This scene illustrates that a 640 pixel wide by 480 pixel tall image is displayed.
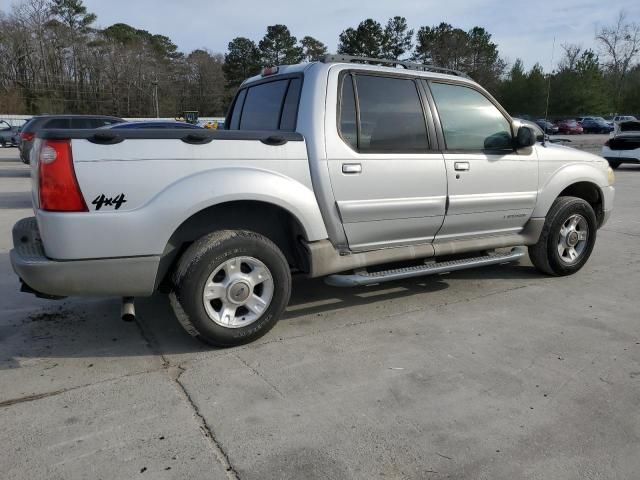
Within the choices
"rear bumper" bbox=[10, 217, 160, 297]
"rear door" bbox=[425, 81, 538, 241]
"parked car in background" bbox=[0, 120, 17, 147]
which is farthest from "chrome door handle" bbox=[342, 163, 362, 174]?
"parked car in background" bbox=[0, 120, 17, 147]

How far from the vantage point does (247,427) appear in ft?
8.99

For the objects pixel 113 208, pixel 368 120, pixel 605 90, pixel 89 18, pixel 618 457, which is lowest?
pixel 618 457

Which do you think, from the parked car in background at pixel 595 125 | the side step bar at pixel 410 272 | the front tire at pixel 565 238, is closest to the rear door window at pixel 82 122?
the side step bar at pixel 410 272

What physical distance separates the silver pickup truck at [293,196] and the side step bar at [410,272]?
2cm

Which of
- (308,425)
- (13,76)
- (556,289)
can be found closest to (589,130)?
(556,289)

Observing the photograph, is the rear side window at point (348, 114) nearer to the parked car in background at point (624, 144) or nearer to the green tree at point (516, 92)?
the parked car in background at point (624, 144)

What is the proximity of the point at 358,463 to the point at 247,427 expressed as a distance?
62 cm

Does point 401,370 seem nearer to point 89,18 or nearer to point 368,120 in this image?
point 368,120

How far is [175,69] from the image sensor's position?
69.7 m

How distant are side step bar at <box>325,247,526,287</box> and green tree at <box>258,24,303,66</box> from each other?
6646cm

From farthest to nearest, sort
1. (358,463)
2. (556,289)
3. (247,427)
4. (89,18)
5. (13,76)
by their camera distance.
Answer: (89,18), (13,76), (556,289), (247,427), (358,463)

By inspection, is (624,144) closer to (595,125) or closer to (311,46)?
(595,125)

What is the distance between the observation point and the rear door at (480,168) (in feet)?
14.6

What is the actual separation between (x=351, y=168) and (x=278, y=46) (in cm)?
6886
